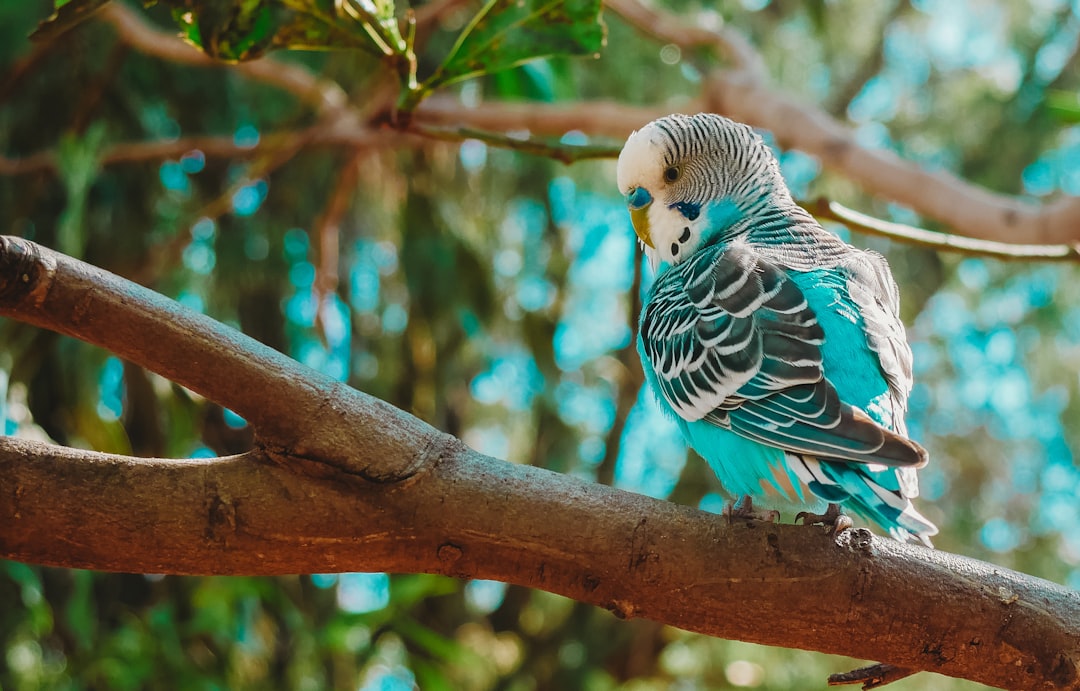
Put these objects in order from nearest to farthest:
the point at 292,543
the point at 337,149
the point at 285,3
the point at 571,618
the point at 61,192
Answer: the point at 292,543 < the point at 285,3 < the point at 61,192 < the point at 337,149 < the point at 571,618

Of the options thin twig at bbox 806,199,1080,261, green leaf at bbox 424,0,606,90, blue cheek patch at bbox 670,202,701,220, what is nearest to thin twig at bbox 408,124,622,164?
green leaf at bbox 424,0,606,90

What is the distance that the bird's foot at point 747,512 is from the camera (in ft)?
6.43

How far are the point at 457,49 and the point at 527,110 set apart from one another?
2.29m

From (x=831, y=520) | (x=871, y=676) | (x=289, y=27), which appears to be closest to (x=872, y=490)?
(x=831, y=520)

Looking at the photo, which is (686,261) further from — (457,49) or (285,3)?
(285,3)

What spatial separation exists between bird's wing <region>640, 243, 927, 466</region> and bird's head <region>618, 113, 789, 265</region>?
0.53ft

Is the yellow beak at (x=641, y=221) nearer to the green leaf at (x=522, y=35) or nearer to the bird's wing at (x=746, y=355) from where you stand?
the bird's wing at (x=746, y=355)

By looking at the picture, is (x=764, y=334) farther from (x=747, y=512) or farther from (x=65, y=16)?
(x=65, y=16)

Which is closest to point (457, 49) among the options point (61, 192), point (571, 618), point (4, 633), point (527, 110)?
point (527, 110)

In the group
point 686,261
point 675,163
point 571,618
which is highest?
point 675,163

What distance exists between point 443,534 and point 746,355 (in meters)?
0.87

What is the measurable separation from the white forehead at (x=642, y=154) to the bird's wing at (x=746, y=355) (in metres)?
0.27

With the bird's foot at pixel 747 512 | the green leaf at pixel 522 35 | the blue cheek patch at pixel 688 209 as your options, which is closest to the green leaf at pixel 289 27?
the green leaf at pixel 522 35

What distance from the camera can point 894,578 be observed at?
73.5 inches
